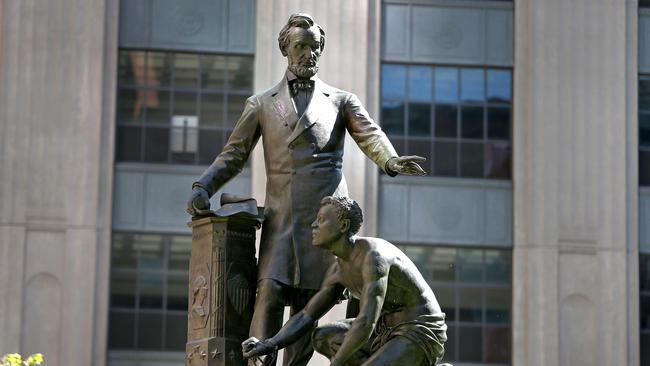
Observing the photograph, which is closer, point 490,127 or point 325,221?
point 325,221

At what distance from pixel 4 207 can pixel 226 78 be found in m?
5.71

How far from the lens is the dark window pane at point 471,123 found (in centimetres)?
3716

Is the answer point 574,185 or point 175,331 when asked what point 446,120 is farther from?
point 175,331

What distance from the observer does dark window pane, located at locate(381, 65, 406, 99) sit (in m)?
36.9

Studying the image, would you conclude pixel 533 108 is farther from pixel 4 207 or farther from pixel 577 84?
pixel 4 207

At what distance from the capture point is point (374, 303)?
13328mm

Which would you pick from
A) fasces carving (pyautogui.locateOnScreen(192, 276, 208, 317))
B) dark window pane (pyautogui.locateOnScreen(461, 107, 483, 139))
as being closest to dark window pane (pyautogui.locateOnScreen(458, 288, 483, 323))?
dark window pane (pyautogui.locateOnScreen(461, 107, 483, 139))

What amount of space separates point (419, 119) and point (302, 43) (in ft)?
71.6

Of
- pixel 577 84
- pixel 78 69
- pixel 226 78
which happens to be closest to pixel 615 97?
pixel 577 84

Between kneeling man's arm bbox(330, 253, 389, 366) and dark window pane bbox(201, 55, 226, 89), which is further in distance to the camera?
dark window pane bbox(201, 55, 226, 89)

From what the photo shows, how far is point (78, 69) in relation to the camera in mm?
36031

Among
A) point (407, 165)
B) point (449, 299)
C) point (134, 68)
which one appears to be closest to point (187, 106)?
point (134, 68)

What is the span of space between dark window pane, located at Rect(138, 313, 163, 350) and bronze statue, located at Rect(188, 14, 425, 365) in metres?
20.7

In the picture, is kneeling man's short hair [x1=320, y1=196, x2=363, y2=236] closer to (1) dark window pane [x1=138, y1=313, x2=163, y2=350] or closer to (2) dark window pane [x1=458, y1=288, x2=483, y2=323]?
(1) dark window pane [x1=138, y1=313, x2=163, y2=350]
